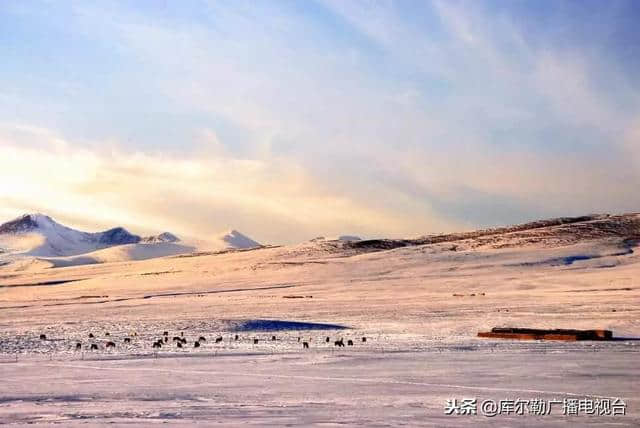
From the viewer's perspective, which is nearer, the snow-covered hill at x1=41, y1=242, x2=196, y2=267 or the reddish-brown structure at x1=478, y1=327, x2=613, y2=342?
the reddish-brown structure at x1=478, y1=327, x2=613, y2=342

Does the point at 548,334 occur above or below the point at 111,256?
below

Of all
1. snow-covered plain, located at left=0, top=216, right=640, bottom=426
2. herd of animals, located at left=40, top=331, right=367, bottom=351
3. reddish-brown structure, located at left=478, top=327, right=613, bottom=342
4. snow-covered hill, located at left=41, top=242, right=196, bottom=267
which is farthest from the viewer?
snow-covered hill, located at left=41, top=242, right=196, bottom=267

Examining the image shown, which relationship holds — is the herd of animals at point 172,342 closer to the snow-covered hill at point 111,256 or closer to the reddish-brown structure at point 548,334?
the reddish-brown structure at point 548,334

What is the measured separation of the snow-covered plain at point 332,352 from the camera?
42.4 ft

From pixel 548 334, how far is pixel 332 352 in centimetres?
781

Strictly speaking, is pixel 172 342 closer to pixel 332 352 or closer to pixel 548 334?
pixel 332 352

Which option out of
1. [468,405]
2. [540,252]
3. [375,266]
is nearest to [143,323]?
[468,405]

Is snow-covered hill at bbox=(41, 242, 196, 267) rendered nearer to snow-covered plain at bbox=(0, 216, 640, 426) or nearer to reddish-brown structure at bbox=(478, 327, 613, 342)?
snow-covered plain at bbox=(0, 216, 640, 426)

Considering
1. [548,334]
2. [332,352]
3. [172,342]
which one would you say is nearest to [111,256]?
[172,342]

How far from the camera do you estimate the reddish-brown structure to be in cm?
2604

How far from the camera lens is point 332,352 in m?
22.4

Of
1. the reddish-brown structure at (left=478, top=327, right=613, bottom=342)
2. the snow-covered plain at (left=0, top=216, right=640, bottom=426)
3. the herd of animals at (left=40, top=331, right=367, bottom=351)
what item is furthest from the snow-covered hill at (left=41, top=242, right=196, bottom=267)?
the reddish-brown structure at (left=478, top=327, right=613, bottom=342)

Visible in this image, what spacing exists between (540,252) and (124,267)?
49582 millimetres

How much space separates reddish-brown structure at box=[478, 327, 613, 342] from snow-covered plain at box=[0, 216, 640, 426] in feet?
4.20
